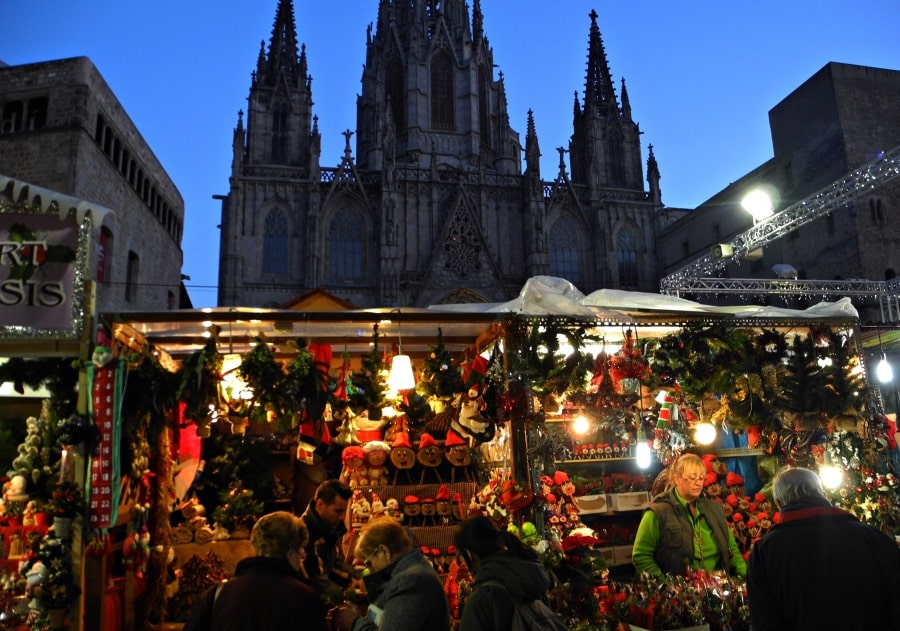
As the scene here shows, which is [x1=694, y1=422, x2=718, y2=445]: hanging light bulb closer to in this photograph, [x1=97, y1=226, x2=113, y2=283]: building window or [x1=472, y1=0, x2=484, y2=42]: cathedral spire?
[x1=97, y1=226, x2=113, y2=283]: building window

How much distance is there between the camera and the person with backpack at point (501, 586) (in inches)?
107

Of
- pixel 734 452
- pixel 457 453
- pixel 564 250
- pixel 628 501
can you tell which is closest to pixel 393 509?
pixel 457 453

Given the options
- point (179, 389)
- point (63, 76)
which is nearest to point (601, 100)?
point (63, 76)

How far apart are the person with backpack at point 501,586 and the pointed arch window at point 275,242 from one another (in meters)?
28.6

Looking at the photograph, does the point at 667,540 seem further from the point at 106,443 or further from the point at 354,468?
the point at 106,443

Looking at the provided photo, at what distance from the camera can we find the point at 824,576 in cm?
286

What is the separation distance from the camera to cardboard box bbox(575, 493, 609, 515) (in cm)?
760

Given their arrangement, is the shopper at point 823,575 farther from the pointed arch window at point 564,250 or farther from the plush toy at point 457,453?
the pointed arch window at point 564,250

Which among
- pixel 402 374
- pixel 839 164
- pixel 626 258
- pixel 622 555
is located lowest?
pixel 622 555

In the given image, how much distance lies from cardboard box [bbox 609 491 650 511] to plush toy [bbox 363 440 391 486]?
3.02m

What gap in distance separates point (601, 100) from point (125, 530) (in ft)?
123

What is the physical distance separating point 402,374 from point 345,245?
2627cm

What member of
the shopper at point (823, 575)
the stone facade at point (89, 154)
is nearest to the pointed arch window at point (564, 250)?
the stone facade at point (89, 154)

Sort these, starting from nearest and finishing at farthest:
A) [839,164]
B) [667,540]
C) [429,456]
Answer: [667,540] → [429,456] → [839,164]
